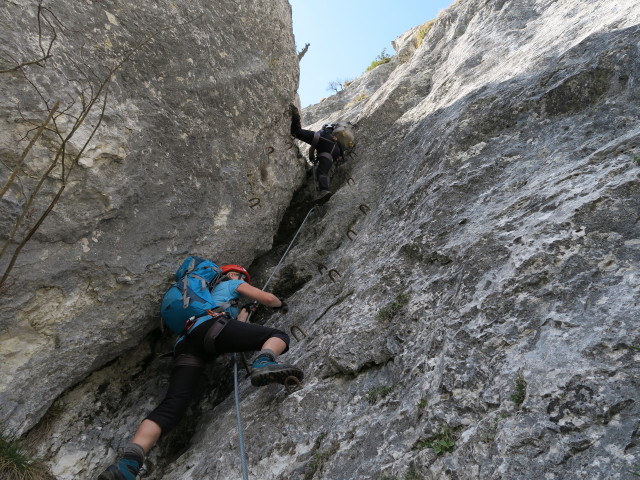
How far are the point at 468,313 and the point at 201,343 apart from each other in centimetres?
274

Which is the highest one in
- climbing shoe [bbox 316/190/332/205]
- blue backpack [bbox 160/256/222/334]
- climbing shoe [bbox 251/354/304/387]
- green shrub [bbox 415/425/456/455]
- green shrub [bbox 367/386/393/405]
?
blue backpack [bbox 160/256/222/334]

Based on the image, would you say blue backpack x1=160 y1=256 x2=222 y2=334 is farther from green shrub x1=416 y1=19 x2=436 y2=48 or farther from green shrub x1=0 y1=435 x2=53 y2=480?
green shrub x1=416 y1=19 x2=436 y2=48

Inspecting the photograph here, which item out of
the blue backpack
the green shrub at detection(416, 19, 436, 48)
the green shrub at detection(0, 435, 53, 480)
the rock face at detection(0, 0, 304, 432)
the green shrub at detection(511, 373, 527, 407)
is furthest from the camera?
the green shrub at detection(416, 19, 436, 48)

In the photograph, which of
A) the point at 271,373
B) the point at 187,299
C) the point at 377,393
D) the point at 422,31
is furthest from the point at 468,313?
the point at 422,31

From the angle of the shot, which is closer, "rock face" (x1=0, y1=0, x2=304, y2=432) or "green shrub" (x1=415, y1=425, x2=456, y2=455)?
"green shrub" (x1=415, y1=425, x2=456, y2=455)

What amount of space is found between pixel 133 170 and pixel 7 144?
1.20 metres

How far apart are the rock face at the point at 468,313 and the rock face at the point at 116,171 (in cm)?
19

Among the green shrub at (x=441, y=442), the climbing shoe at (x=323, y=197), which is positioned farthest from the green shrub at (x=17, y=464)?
the climbing shoe at (x=323, y=197)

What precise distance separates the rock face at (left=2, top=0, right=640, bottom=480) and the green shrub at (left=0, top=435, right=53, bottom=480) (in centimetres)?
37

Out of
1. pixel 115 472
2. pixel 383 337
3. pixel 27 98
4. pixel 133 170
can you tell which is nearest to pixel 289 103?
pixel 133 170

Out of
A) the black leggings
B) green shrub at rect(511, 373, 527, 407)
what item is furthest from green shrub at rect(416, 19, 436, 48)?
green shrub at rect(511, 373, 527, 407)

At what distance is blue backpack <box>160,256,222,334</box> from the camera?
468 cm

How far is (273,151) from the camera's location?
7.03m

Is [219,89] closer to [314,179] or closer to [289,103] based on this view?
[289,103]
